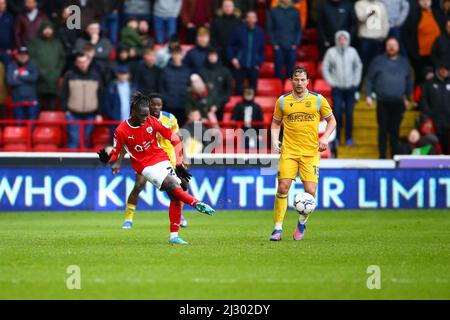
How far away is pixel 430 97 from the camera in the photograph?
25141 mm

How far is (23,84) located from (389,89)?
26.0ft

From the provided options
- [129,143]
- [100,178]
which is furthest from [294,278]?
[100,178]

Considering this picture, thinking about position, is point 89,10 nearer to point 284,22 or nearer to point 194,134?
point 194,134

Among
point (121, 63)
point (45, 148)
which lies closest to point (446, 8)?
point (121, 63)

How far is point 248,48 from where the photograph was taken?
25.4m

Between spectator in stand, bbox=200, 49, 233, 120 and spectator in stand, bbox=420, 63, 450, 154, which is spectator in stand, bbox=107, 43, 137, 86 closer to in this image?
spectator in stand, bbox=200, 49, 233, 120

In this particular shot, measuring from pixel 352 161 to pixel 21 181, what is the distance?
6933 millimetres

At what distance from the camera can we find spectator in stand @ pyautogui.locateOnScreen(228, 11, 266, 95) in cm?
2534

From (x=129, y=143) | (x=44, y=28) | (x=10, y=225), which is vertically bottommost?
(x=10, y=225)

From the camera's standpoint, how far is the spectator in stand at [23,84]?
2362 centimetres

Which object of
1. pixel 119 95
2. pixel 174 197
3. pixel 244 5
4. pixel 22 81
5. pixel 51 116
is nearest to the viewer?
pixel 174 197
